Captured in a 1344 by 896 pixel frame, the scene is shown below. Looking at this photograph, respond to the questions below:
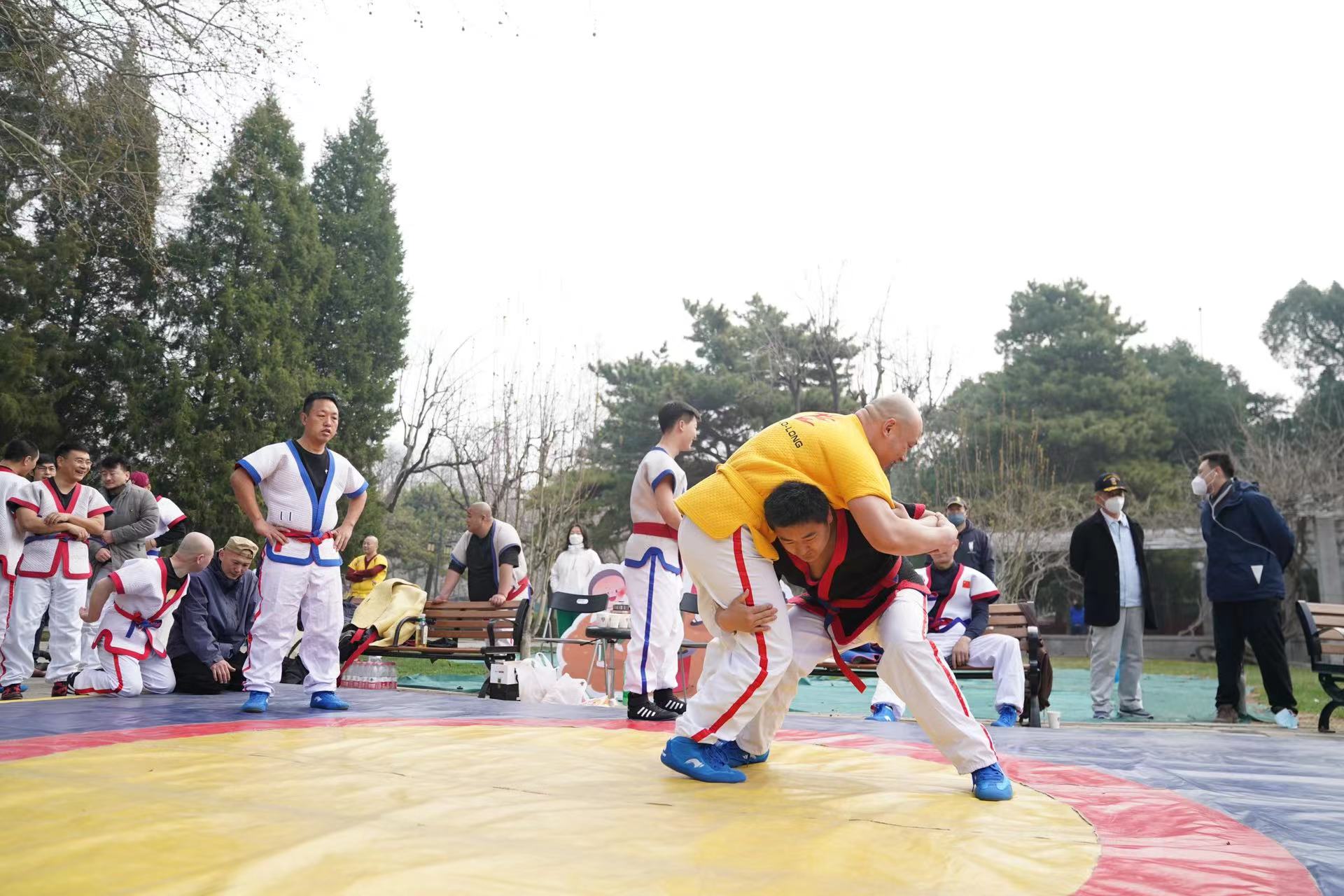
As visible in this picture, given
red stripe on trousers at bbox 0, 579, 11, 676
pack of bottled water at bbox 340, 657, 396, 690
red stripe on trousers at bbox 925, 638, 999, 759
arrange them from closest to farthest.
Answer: red stripe on trousers at bbox 925, 638, 999, 759 < red stripe on trousers at bbox 0, 579, 11, 676 < pack of bottled water at bbox 340, 657, 396, 690

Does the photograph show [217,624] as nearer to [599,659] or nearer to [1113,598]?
[599,659]

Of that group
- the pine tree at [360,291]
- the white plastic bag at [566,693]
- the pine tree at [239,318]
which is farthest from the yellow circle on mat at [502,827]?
the pine tree at [360,291]

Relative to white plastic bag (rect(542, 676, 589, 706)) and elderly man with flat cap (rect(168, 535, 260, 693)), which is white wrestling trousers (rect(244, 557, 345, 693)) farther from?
white plastic bag (rect(542, 676, 589, 706))

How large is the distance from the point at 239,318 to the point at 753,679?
66.6 feet

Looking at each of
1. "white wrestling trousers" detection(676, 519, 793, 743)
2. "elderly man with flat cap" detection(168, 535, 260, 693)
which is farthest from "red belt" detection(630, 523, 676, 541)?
"elderly man with flat cap" detection(168, 535, 260, 693)

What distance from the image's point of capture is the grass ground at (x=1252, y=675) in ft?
32.0

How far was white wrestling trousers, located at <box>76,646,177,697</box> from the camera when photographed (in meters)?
5.77

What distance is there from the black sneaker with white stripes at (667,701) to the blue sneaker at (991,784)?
2341 mm

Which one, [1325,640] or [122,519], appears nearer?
[1325,640]

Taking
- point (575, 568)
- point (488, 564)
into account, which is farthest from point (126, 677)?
point (575, 568)

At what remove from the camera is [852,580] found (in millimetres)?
3104

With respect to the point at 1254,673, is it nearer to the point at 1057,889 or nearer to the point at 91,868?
the point at 1057,889

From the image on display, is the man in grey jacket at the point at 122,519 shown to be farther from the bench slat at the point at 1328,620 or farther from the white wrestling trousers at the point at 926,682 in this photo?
the bench slat at the point at 1328,620

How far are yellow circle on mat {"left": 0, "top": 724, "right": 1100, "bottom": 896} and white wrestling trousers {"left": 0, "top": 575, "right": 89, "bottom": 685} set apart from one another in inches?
136
